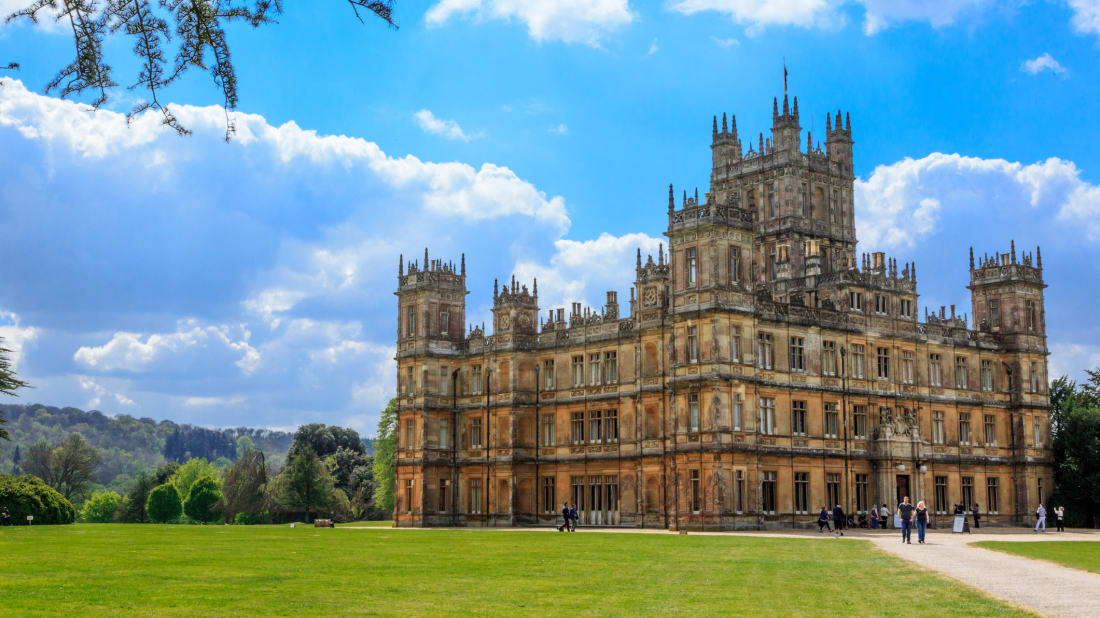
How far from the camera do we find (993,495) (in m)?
68.2

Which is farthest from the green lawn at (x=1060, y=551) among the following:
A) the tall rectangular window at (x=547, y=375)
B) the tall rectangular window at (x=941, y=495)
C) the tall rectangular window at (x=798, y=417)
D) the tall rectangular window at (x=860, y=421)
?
the tall rectangular window at (x=547, y=375)

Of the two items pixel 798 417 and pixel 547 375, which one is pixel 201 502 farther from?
pixel 798 417

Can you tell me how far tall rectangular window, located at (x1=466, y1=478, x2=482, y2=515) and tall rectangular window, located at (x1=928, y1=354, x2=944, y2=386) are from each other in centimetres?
2860

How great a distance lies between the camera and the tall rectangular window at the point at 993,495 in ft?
222

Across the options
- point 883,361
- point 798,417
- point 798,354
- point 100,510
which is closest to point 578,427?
point 798,417

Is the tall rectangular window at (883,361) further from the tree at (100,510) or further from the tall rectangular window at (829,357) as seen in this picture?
the tree at (100,510)

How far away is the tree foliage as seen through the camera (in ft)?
230

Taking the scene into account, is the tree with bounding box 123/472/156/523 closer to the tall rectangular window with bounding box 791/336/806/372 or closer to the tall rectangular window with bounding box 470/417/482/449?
the tall rectangular window with bounding box 470/417/482/449

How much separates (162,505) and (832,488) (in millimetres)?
71618

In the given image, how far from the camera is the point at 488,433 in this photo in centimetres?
7150

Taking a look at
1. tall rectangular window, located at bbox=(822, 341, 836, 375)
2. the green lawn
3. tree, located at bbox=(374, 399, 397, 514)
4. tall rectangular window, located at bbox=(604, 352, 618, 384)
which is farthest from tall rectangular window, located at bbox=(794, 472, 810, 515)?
tree, located at bbox=(374, 399, 397, 514)

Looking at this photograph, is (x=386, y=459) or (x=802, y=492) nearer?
(x=802, y=492)

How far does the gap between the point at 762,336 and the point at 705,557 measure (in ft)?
97.3

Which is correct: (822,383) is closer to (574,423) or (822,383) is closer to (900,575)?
(574,423)
